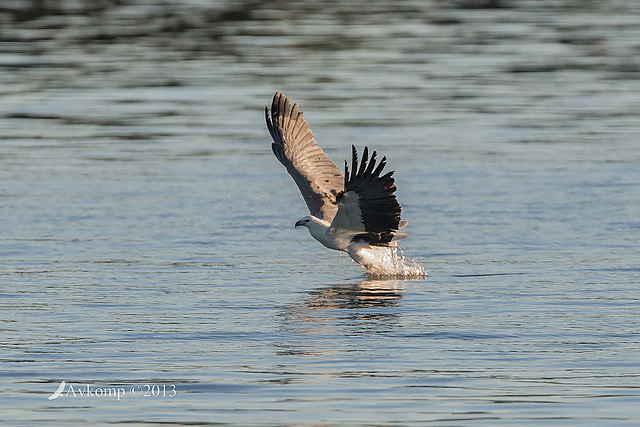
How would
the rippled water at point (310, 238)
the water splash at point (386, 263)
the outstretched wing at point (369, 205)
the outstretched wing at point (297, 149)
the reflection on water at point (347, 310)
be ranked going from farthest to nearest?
the outstretched wing at point (297, 149) → the water splash at point (386, 263) → the outstretched wing at point (369, 205) → the reflection on water at point (347, 310) → the rippled water at point (310, 238)

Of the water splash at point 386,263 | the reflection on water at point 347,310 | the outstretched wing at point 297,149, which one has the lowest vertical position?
the reflection on water at point 347,310

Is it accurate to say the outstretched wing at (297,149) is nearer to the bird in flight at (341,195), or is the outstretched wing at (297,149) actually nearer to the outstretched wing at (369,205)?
the bird in flight at (341,195)

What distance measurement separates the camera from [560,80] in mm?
22672

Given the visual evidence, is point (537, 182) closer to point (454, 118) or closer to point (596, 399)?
point (454, 118)

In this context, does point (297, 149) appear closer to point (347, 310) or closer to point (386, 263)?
point (386, 263)

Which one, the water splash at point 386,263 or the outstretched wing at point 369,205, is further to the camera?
the water splash at point 386,263

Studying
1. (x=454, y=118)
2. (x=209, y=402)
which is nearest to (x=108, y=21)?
(x=454, y=118)

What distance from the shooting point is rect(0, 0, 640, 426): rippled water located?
7.80 m

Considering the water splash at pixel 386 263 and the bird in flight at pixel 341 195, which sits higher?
the bird in flight at pixel 341 195

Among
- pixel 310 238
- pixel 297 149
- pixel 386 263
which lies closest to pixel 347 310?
pixel 386 263

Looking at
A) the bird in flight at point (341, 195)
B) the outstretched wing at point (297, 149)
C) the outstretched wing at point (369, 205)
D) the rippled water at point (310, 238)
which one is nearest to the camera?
the rippled water at point (310, 238)

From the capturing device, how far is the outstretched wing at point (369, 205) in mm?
10281

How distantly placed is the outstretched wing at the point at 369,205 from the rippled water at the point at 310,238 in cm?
46

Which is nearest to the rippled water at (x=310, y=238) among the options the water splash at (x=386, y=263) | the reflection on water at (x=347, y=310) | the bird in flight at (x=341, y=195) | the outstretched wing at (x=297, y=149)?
the reflection on water at (x=347, y=310)
